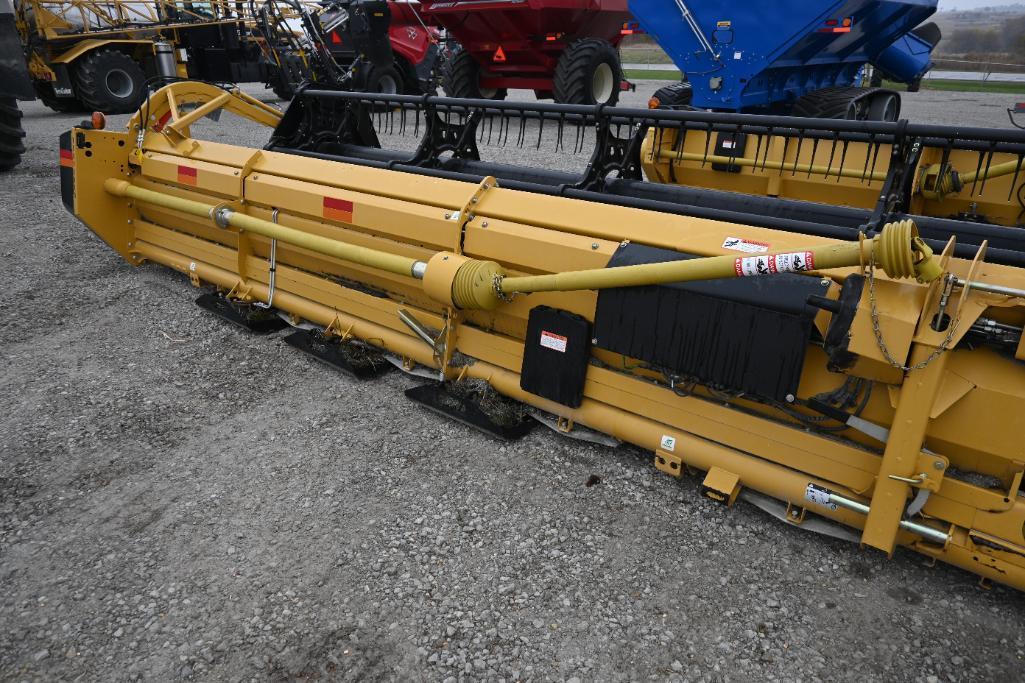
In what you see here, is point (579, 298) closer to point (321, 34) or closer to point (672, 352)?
point (672, 352)

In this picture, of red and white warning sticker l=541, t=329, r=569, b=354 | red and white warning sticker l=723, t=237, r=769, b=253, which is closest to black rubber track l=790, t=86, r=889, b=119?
red and white warning sticker l=723, t=237, r=769, b=253

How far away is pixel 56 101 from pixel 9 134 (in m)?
6.22

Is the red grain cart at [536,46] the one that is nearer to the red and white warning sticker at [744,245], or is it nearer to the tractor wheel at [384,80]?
the tractor wheel at [384,80]

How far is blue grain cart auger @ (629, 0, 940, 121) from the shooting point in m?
6.88

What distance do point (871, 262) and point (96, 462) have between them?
10.2 ft

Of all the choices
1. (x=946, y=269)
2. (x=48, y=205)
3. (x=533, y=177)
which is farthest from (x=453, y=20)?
(x=946, y=269)

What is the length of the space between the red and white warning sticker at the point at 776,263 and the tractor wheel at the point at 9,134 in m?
9.13

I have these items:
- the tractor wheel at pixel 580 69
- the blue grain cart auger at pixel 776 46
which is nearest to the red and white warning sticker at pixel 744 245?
the blue grain cart auger at pixel 776 46

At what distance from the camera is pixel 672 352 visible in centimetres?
271

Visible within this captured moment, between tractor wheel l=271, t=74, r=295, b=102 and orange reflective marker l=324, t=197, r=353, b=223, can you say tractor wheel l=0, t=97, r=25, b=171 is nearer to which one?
tractor wheel l=271, t=74, r=295, b=102

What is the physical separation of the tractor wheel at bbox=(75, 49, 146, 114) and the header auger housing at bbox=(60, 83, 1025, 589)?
9.08m

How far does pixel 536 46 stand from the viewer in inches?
406

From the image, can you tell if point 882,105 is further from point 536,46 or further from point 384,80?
point 384,80

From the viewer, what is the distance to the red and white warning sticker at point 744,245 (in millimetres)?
2613
